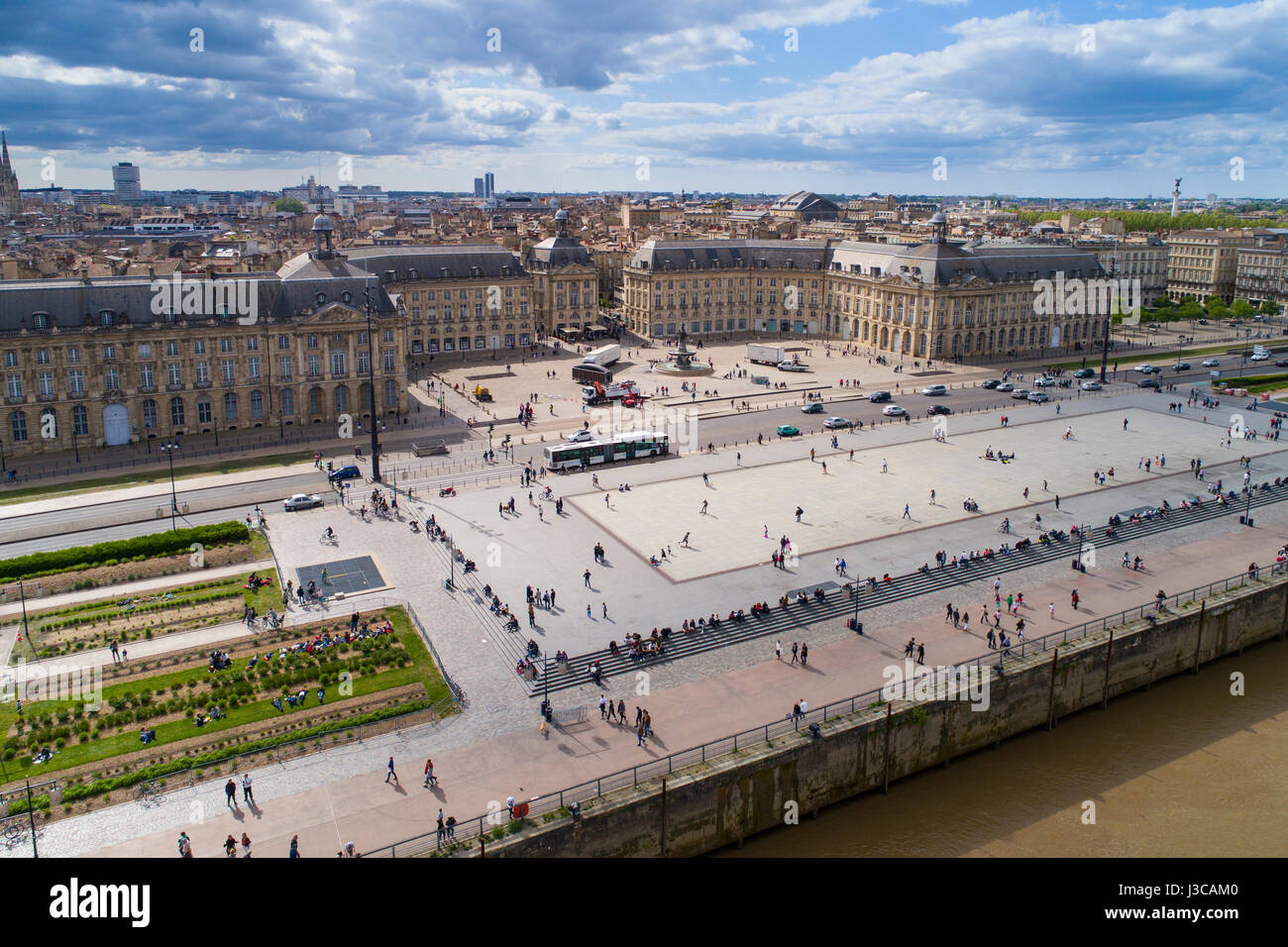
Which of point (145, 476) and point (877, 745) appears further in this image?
point (145, 476)

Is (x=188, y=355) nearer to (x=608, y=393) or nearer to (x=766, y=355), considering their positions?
(x=608, y=393)

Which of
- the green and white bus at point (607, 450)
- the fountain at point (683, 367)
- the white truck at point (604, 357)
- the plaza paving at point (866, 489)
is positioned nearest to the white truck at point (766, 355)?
the fountain at point (683, 367)

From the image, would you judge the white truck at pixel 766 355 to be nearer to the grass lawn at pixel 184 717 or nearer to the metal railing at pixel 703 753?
the metal railing at pixel 703 753

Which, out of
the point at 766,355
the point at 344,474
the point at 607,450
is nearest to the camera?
the point at 344,474

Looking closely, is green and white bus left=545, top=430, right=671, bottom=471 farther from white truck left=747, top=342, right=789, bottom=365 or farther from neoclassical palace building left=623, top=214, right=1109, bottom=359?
neoclassical palace building left=623, top=214, right=1109, bottom=359

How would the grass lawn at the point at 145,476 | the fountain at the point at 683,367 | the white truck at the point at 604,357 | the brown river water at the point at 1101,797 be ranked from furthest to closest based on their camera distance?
the fountain at the point at 683,367
the white truck at the point at 604,357
the grass lawn at the point at 145,476
the brown river water at the point at 1101,797

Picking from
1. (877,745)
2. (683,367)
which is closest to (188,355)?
(683,367)

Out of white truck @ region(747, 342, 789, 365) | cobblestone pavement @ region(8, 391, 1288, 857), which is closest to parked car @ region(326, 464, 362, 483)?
cobblestone pavement @ region(8, 391, 1288, 857)
